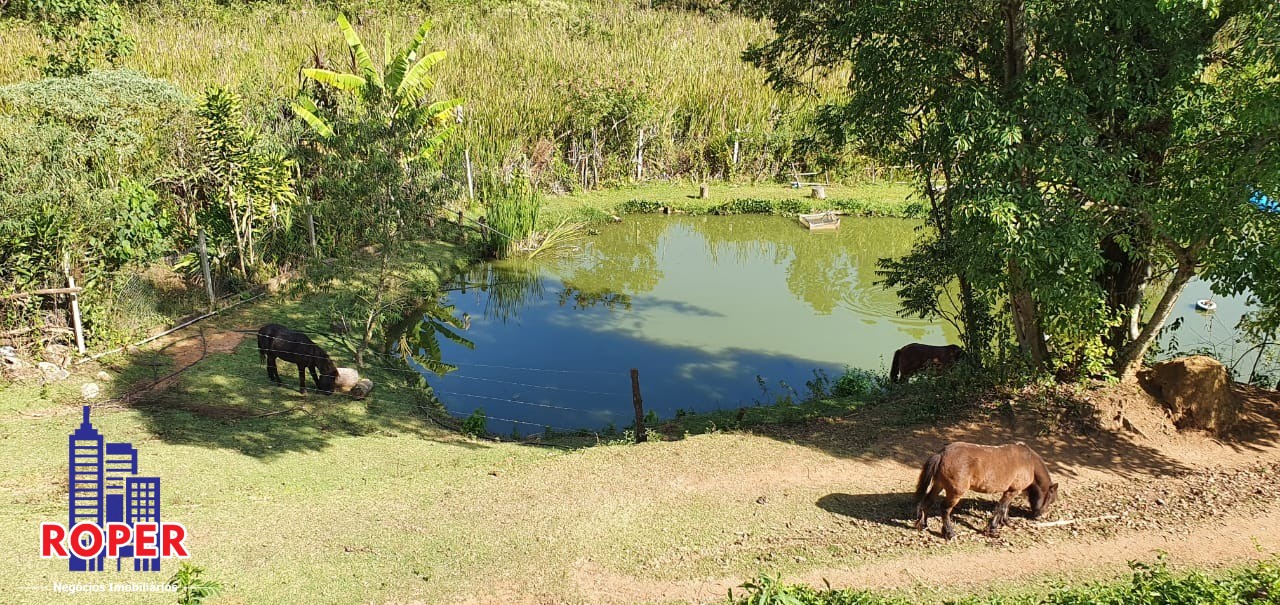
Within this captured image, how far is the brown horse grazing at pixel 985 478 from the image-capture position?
6.60 meters

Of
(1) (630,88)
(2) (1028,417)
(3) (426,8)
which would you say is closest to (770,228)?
(1) (630,88)

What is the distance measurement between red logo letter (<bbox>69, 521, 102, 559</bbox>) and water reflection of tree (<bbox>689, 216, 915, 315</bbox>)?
470 inches

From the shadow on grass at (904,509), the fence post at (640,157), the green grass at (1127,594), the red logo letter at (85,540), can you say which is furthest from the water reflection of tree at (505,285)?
the green grass at (1127,594)

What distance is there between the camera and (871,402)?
34.1 ft

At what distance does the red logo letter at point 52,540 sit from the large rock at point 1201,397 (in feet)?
34.6

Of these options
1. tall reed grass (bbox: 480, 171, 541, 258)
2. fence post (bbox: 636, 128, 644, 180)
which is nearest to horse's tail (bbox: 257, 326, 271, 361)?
tall reed grass (bbox: 480, 171, 541, 258)

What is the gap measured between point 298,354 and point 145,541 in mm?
4292

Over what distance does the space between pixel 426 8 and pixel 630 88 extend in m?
11.7

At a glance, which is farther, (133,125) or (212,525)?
(133,125)

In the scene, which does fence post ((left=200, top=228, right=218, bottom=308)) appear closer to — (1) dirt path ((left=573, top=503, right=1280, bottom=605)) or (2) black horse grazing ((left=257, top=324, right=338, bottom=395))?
(2) black horse grazing ((left=257, top=324, right=338, bottom=395))

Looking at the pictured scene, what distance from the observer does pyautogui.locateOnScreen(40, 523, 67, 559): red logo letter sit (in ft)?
19.1

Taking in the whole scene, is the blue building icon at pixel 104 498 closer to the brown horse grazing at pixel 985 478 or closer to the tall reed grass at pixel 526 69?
the brown horse grazing at pixel 985 478

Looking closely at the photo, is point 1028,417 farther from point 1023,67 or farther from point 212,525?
point 212,525

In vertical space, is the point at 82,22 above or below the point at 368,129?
above
